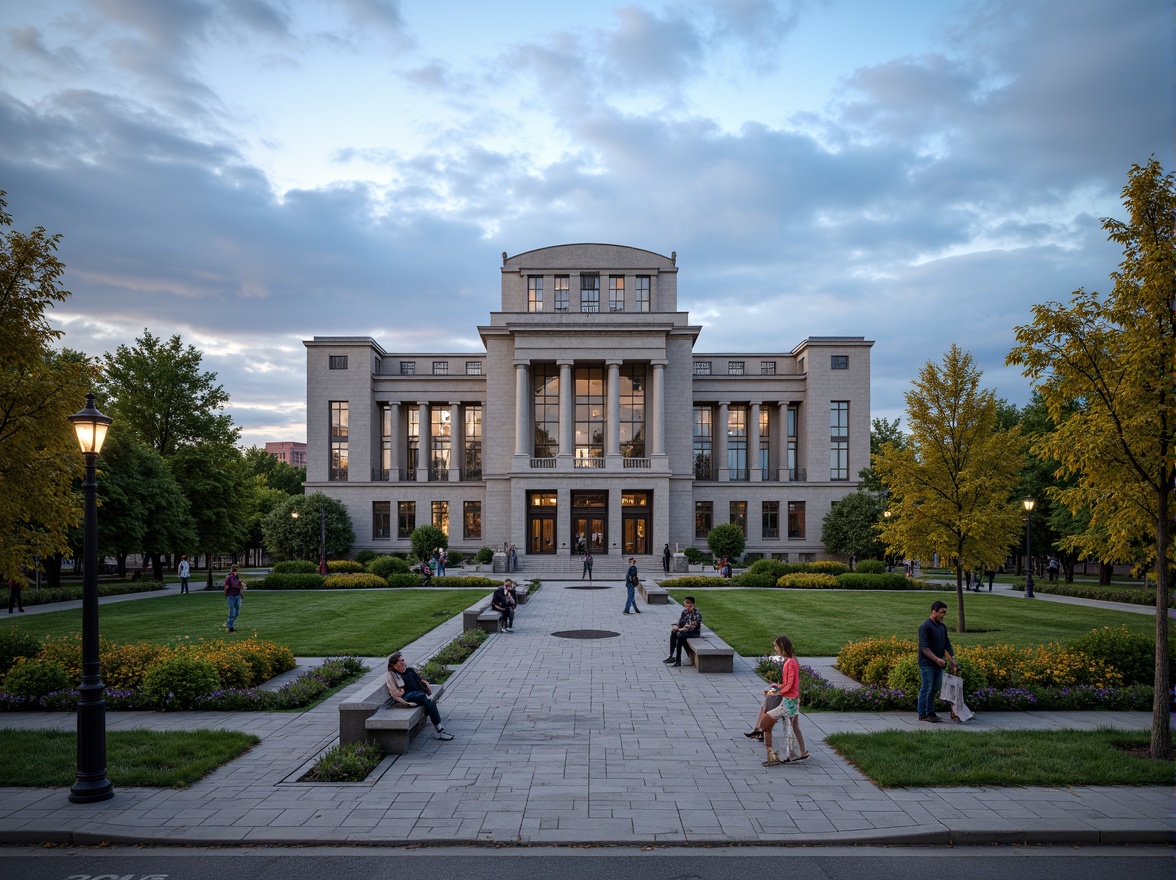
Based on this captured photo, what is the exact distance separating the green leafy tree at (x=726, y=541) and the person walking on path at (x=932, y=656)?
132 feet

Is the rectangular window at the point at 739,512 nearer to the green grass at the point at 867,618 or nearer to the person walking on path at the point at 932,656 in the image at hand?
the green grass at the point at 867,618

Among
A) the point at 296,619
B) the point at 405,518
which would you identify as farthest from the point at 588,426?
the point at 296,619

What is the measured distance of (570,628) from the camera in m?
23.7

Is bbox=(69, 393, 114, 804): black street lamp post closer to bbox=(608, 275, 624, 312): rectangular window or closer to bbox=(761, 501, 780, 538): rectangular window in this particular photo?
bbox=(608, 275, 624, 312): rectangular window

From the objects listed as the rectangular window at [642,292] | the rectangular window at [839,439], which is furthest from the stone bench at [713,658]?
the rectangular window at [839,439]

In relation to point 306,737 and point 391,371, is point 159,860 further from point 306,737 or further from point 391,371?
point 391,371

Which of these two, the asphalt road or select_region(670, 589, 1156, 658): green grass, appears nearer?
the asphalt road

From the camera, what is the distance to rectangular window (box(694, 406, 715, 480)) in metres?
65.1

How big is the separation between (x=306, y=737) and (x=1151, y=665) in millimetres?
16238

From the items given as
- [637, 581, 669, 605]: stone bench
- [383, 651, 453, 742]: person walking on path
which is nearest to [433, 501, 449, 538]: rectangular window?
[637, 581, 669, 605]: stone bench

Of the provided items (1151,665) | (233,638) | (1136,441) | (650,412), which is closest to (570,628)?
(233,638)

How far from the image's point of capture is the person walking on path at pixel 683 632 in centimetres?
1745

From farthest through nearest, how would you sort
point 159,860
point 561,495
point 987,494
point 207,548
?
point 561,495, point 207,548, point 987,494, point 159,860

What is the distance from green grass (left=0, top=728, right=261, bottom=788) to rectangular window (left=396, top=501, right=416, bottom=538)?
51499 mm
